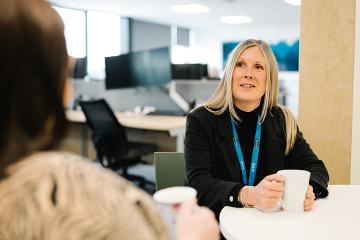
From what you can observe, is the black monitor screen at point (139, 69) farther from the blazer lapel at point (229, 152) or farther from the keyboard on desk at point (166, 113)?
the blazer lapel at point (229, 152)

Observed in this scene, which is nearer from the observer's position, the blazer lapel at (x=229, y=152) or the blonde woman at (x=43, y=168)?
the blonde woman at (x=43, y=168)

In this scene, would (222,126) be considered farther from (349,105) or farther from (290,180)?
(349,105)

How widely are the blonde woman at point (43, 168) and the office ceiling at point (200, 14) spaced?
728 centimetres

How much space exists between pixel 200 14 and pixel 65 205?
913cm

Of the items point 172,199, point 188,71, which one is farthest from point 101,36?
point 172,199

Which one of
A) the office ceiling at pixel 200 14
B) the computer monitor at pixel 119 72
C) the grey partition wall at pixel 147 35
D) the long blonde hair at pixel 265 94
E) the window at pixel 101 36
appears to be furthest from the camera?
the grey partition wall at pixel 147 35

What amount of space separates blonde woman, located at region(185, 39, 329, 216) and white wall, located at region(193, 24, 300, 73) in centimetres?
906

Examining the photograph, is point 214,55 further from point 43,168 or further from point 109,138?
point 43,168

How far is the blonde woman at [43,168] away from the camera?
46 cm

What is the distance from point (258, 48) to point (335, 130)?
0.77m

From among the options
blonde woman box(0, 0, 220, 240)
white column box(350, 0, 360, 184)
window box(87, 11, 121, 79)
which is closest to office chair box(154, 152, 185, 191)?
white column box(350, 0, 360, 184)

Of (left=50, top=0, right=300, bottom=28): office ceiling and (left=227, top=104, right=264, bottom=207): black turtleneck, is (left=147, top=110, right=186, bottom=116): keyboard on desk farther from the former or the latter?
(left=50, top=0, right=300, bottom=28): office ceiling

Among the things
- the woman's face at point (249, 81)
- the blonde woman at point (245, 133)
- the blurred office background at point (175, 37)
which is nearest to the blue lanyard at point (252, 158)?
the blonde woman at point (245, 133)

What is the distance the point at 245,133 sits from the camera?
1.56 meters
